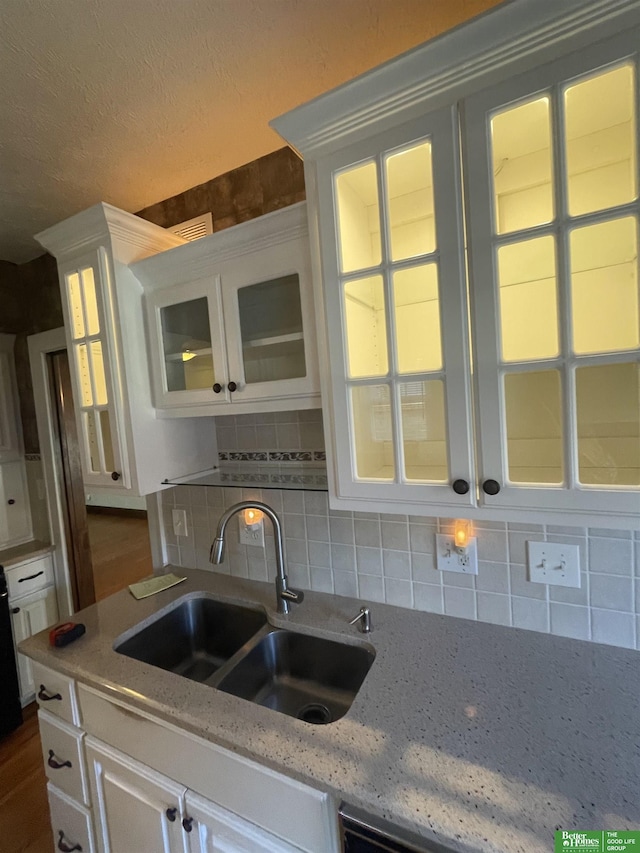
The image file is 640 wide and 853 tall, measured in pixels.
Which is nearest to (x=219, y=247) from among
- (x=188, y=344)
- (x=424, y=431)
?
(x=188, y=344)

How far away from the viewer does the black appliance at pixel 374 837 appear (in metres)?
0.69

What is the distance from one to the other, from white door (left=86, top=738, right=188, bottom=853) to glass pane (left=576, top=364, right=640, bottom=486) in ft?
→ 4.01

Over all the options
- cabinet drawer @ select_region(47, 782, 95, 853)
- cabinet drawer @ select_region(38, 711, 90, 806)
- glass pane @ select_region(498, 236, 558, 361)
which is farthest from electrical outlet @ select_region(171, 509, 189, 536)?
glass pane @ select_region(498, 236, 558, 361)

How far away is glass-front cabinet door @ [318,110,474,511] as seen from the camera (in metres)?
0.87

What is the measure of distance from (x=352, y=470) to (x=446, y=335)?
404 mm

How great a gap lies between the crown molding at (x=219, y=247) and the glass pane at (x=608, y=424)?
31.6 inches

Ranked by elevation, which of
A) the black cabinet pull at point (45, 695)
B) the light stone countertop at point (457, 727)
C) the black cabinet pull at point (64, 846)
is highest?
the light stone countertop at point (457, 727)

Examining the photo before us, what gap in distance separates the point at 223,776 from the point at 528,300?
4.08 feet

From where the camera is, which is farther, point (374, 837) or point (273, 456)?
point (273, 456)

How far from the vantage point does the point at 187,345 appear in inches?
55.6

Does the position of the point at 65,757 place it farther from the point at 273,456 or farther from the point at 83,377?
the point at 83,377

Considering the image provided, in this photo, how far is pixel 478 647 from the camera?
1085mm

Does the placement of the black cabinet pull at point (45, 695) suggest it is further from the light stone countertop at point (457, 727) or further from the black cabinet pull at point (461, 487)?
the black cabinet pull at point (461, 487)

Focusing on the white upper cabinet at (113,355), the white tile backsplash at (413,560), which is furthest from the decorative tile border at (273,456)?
the white upper cabinet at (113,355)
